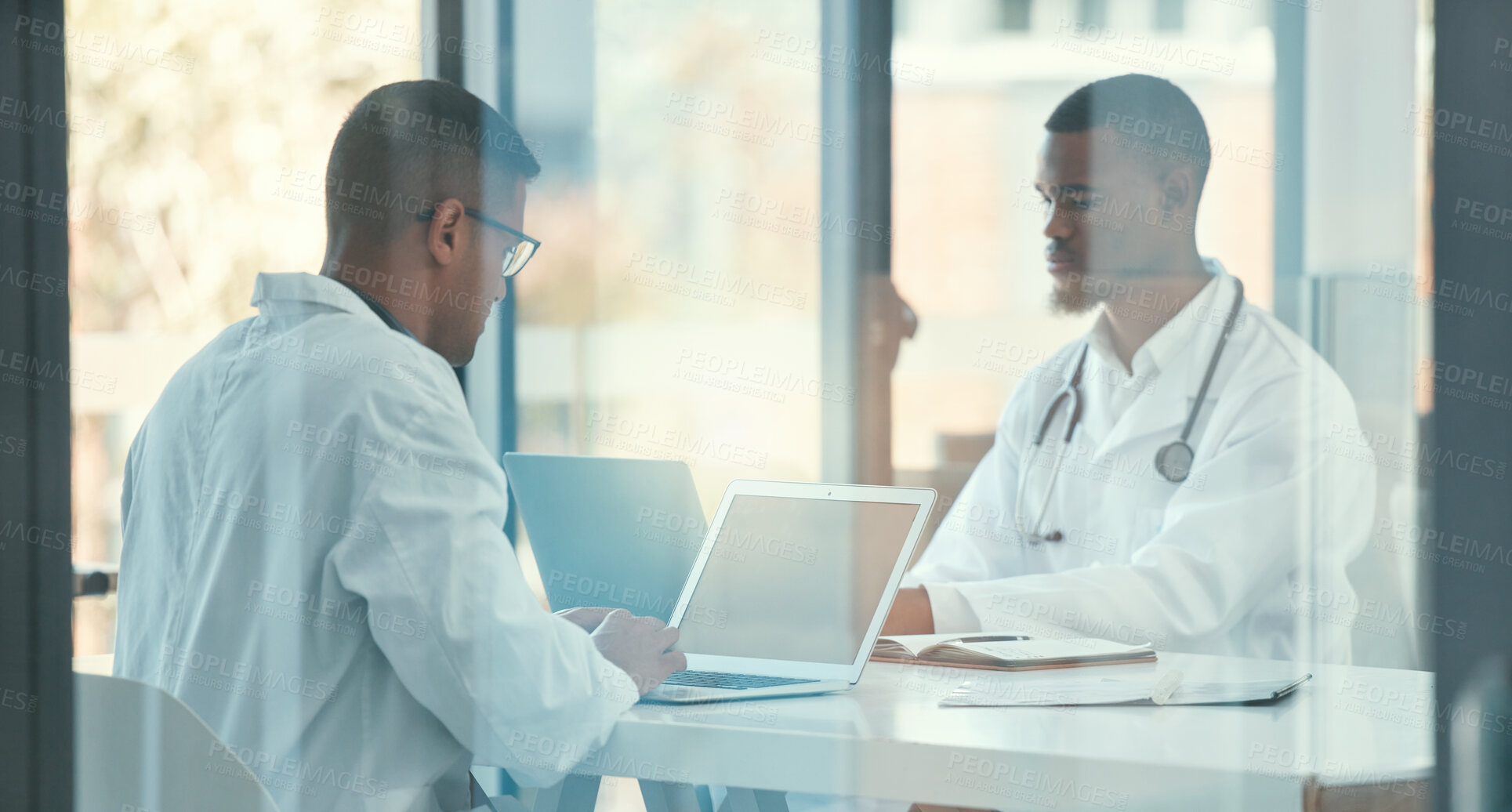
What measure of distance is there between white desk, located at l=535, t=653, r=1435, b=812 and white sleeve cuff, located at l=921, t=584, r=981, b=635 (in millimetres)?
266

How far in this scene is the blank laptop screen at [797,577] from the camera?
113 cm

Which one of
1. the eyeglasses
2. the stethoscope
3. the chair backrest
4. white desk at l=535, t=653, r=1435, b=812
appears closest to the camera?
white desk at l=535, t=653, r=1435, b=812

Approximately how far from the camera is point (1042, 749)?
0.96m

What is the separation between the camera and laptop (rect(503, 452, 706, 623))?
1.14 metres

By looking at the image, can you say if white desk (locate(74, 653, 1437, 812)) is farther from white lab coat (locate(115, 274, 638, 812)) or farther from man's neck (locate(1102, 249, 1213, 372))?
man's neck (locate(1102, 249, 1213, 372))

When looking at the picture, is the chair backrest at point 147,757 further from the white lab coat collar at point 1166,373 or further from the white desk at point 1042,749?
the white lab coat collar at point 1166,373

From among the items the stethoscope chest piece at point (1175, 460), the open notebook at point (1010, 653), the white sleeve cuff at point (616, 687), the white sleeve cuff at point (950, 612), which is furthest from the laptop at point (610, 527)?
the stethoscope chest piece at point (1175, 460)

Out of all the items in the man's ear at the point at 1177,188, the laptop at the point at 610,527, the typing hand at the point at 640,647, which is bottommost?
the typing hand at the point at 640,647

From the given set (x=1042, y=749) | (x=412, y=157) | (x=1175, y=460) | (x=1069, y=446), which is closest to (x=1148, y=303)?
(x=1175, y=460)

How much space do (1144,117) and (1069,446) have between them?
2.03 feet

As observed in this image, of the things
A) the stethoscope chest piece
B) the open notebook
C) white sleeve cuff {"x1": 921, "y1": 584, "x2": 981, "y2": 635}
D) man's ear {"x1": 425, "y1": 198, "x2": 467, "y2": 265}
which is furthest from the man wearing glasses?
the stethoscope chest piece

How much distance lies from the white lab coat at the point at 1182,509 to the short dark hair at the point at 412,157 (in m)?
0.59

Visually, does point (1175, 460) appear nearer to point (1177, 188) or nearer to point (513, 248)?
point (1177, 188)

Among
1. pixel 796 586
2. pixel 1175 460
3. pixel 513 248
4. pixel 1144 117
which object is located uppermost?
pixel 1144 117
